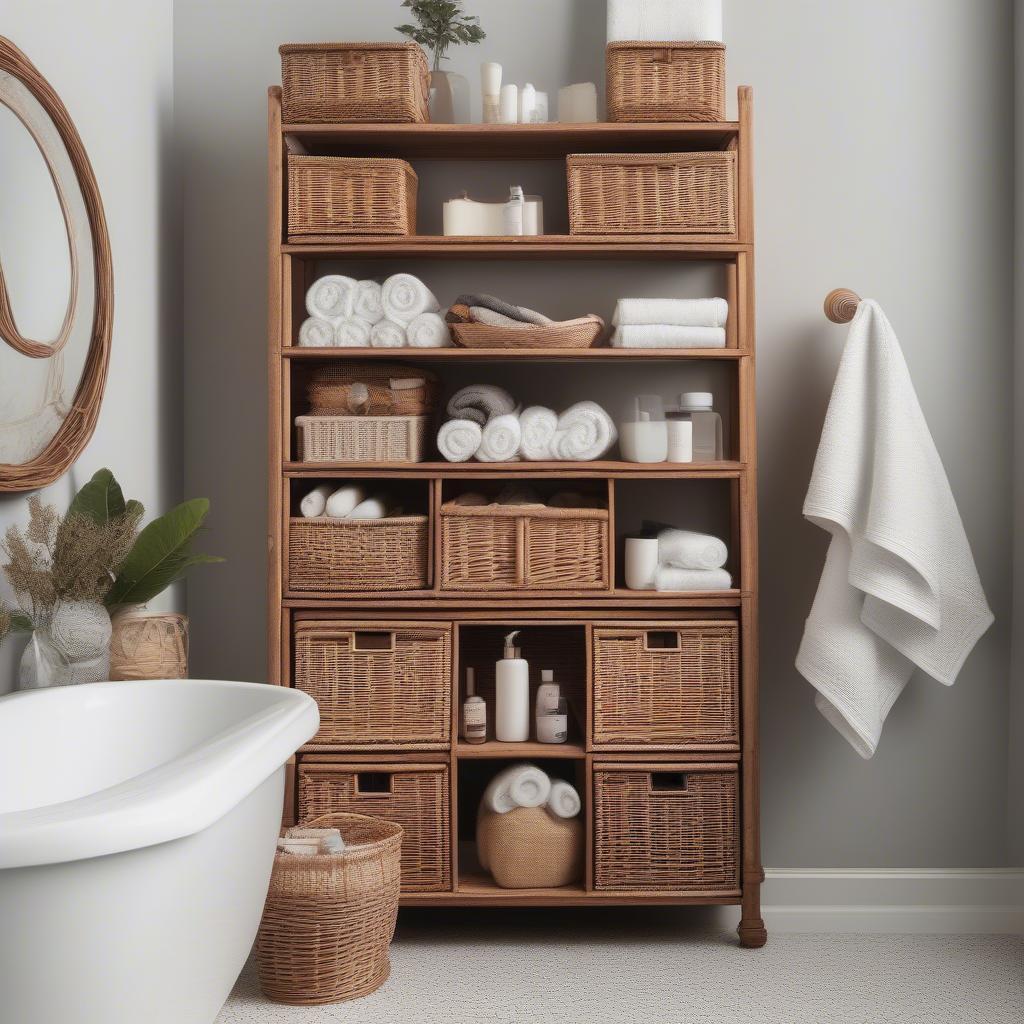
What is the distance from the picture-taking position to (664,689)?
2.54m

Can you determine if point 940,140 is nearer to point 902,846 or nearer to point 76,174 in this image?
point 902,846

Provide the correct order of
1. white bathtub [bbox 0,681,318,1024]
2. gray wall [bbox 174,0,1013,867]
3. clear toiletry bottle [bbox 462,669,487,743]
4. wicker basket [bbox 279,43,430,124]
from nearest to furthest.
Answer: white bathtub [bbox 0,681,318,1024], wicker basket [bbox 279,43,430,124], clear toiletry bottle [bbox 462,669,487,743], gray wall [bbox 174,0,1013,867]

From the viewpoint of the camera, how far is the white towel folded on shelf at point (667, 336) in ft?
8.27

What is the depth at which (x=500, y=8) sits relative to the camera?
2.80 metres

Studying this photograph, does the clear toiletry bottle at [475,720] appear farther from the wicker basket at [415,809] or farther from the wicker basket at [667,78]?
the wicker basket at [667,78]

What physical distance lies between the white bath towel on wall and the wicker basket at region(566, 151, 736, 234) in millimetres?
428

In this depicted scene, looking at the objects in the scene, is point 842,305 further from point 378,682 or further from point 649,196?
point 378,682

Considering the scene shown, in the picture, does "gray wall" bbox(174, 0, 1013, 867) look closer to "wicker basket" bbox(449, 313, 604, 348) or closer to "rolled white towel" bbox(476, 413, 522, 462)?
"wicker basket" bbox(449, 313, 604, 348)

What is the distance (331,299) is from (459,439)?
16.8 inches

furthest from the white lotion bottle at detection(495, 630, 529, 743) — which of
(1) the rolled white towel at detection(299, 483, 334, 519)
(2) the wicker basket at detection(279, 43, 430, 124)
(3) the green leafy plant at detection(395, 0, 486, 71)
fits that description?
(3) the green leafy plant at detection(395, 0, 486, 71)

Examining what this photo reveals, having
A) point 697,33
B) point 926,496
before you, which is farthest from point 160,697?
point 697,33

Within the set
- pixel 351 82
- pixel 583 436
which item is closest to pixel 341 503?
pixel 583 436

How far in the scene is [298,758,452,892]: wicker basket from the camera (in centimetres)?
253

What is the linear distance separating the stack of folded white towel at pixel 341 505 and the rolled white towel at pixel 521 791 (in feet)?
2.14
